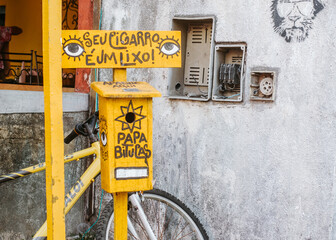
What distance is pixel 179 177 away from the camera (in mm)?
3605

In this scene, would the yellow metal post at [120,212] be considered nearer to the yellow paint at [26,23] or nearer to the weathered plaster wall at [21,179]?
the weathered plaster wall at [21,179]

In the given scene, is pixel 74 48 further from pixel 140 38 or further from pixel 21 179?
pixel 21 179

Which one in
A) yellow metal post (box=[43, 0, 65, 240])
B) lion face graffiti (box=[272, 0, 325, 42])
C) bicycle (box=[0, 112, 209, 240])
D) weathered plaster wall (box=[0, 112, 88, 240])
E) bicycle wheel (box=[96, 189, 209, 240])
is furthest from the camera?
weathered plaster wall (box=[0, 112, 88, 240])

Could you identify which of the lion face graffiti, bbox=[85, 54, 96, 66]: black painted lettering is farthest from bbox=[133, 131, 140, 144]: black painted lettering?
the lion face graffiti

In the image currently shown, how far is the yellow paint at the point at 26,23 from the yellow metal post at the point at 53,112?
310 inches

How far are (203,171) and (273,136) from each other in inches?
26.1

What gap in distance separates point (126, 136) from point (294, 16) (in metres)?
1.68

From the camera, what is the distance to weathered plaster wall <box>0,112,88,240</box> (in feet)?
11.6

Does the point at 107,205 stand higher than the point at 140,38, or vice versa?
the point at 140,38

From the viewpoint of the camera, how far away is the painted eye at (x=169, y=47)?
2.15m

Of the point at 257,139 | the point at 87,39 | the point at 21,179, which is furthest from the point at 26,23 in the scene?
the point at 87,39

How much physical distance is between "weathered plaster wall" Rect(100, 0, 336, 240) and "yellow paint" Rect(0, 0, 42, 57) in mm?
6245

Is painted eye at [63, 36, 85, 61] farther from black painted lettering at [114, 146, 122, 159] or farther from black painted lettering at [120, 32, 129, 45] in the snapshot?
black painted lettering at [114, 146, 122, 159]

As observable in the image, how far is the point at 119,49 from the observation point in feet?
6.84
